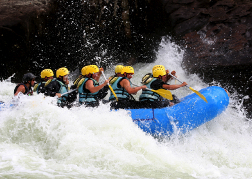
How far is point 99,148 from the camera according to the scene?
3.18 metres

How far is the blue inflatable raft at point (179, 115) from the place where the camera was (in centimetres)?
399

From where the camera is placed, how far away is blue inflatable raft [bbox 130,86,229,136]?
3986 millimetres

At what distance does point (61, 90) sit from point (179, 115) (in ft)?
7.17

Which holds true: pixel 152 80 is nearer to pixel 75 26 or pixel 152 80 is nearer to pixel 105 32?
pixel 105 32

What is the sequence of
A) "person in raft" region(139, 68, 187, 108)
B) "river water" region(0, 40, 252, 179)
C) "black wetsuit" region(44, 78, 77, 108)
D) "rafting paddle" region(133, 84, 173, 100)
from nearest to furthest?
"river water" region(0, 40, 252, 179)
"rafting paddle" region(133, 84, 173, 100)
"person in raft" region(139, 68, 187, 108)
"black wetsuit" region(44, 78, 77, 108)

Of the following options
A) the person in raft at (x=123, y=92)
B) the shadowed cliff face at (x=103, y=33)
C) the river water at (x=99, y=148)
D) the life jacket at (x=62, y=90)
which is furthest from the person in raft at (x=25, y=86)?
the shadowed cliff face at (x=103, y=33)

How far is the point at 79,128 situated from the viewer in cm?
358

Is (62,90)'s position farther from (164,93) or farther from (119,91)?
(164,93)

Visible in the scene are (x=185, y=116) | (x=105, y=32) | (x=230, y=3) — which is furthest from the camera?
(x=105, y=32)

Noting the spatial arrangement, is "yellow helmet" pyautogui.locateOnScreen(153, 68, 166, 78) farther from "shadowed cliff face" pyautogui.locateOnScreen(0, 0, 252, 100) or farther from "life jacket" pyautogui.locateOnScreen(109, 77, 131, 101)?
"shadowed cliff face" pyautogui.locateOnScreen(0, 0, 252, 100)

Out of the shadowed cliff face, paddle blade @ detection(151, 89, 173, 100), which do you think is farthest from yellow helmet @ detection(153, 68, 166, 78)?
the shadowed cliff face

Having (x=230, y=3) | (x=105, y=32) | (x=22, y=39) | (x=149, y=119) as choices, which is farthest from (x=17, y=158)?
(x=22, y=39)

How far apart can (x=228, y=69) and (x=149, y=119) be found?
350 cm

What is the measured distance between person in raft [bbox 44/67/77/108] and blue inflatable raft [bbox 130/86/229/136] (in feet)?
4.71
